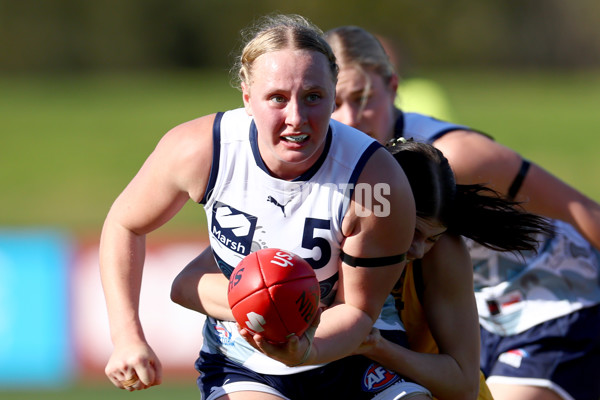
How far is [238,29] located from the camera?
23312 mm

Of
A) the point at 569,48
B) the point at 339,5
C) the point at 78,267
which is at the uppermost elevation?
the point at 339,5

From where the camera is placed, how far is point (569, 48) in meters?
23.2

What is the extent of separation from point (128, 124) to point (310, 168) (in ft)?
49.1

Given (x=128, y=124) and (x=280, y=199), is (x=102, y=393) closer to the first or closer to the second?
(x=280, y=199)

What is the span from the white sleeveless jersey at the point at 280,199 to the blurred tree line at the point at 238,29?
19727 mm

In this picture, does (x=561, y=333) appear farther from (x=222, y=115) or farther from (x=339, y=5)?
(x=339, y=5)

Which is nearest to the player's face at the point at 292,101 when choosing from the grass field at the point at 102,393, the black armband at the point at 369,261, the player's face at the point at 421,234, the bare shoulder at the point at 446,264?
the black armband at the point at 369,261

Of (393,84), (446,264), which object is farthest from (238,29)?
(446,264)

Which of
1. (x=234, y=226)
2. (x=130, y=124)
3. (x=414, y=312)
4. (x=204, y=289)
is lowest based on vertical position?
(x=414, y=312)

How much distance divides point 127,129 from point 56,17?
22.0ft

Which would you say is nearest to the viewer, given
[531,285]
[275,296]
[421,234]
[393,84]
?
[275,296]

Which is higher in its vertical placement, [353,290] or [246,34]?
[246,34]

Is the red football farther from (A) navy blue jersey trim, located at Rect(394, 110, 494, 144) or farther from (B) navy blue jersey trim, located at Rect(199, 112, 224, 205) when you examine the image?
(A) navy blue jersey trim, located at Rect(394, 110, 494, 144)

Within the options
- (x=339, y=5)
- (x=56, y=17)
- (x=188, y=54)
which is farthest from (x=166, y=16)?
(x=339, y=5)
